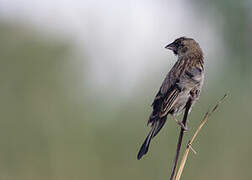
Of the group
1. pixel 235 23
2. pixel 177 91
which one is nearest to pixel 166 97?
pixel 177 91

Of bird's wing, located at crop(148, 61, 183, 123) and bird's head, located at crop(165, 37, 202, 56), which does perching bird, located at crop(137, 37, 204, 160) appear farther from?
bird's head, located at crop(165, 37, 202, 56)

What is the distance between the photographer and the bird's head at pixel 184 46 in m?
5.10

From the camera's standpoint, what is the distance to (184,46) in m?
5.13

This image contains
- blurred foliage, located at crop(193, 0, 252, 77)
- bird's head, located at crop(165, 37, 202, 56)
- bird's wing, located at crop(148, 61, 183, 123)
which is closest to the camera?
bird's wing, located at crop(148, 61, 183, 123)

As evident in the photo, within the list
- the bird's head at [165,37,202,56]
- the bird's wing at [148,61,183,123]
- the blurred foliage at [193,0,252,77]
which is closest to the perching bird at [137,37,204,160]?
the bird's wing at [148,61,183,123]

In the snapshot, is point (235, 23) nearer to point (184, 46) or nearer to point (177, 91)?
point (184, 46)

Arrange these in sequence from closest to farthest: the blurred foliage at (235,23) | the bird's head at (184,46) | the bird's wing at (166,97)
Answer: the bird's wing at (166,97) < the bird's head at (184,46) < the blurred foliage at (235,23)

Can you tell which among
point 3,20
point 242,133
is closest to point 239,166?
point 242,133

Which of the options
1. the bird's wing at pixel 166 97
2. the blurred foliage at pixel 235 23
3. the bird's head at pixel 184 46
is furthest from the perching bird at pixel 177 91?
the blurred foliage at pixel 235 23

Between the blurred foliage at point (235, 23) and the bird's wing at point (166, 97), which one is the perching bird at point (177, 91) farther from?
the blurred foliage at point (235, 23)

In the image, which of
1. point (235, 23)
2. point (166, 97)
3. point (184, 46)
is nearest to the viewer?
point (166, 97)

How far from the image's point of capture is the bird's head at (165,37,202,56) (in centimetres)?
510

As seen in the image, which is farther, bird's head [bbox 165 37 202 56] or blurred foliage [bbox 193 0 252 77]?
blurred foliage [bbox 193 0 252 77]

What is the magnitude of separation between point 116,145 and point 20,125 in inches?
50.7
